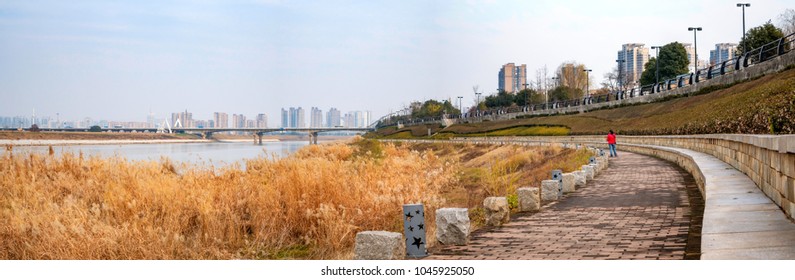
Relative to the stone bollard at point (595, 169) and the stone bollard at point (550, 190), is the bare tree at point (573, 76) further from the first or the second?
the stone bollard at point (550, 190)

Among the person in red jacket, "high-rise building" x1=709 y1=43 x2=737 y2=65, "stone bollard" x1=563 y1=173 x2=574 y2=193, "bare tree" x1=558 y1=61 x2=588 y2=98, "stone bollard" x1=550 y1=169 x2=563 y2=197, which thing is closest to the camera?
"stone bollard" x1=550 y1=169 x2=563 y2=197

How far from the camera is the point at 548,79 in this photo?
88.2 meters

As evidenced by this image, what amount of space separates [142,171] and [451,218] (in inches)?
346

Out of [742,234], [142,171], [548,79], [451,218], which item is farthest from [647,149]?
[548,79]

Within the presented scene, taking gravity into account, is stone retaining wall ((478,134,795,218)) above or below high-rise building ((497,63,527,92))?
below

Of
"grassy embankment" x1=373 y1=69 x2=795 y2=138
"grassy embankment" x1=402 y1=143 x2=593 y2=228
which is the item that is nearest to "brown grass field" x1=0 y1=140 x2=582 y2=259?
"grassy embankment" x1=402 y1=143 x2=593 y2=228

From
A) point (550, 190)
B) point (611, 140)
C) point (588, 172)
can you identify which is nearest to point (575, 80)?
point (611, 140)

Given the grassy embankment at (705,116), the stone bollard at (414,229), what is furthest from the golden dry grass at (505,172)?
the stone bollard at (414,229)

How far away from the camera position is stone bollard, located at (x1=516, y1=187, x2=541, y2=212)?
11.5m

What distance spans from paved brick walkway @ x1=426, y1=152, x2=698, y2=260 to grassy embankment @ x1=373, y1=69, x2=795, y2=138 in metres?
1.88

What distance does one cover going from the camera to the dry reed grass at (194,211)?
32.4ft

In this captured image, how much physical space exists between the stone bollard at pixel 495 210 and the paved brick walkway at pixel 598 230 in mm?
151

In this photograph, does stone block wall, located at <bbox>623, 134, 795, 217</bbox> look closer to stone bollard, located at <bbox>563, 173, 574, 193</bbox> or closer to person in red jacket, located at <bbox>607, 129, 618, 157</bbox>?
→ stone bollard, located at <bbox>563, 173, 574, 193</bbox>
